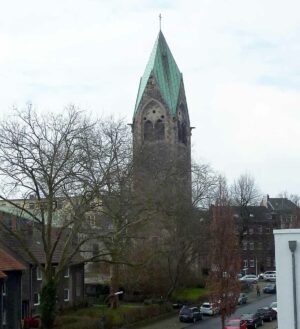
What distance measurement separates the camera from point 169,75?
296ft

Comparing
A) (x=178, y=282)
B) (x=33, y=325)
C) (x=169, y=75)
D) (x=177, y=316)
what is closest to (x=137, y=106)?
(x=169, y=75)

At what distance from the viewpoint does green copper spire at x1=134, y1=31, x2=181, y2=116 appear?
293ft

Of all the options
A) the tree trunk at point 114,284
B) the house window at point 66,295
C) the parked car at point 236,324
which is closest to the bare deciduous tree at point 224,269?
the parked car at point 236,324

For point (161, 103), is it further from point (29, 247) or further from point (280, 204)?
point (29, 247)

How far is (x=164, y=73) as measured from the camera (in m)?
89.5

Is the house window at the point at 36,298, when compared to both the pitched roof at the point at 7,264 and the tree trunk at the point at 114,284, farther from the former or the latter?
the pitched roof at the point at 7,264

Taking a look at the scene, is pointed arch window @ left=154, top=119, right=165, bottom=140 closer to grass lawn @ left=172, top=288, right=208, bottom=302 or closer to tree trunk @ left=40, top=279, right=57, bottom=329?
grass lawn @ left=172, top=288, right=208, bottom=302

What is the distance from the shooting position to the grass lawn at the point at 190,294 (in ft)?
195

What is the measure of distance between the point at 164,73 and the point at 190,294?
36373 millimetres

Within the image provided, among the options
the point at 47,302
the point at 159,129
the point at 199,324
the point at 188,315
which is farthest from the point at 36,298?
the point at 159,129

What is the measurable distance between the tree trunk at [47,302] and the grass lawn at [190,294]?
74.4 ft

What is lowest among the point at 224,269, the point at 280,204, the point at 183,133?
the point at 224,269

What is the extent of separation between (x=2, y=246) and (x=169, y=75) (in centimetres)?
5053

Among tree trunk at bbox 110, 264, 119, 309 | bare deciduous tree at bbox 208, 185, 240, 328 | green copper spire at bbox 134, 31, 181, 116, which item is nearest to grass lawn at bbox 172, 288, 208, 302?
tree trunk at bbox 110, 264, 119, 309
